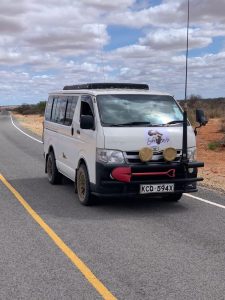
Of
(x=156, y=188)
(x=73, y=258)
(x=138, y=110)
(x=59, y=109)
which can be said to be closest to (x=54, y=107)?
(x=59, y=109)

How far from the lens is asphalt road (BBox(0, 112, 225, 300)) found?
16.5ft

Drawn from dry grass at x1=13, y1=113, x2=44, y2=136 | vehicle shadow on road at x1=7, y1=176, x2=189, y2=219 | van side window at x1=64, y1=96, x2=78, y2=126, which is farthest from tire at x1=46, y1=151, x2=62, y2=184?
dry grass at x1=13, y1=113, x2=44, y2=136

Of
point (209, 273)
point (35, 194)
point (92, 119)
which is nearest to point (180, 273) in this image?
point (209, 273)

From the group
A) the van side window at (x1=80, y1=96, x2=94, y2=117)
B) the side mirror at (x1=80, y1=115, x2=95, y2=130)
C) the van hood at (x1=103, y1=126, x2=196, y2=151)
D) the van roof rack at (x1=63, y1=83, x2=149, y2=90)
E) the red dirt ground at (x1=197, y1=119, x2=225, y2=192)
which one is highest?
the van roof rack at (x1=63, y1=83, x2=149, y2=90)

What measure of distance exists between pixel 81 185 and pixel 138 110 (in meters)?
1.71

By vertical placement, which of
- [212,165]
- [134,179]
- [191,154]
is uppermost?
[191,154]

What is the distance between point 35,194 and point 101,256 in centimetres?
464

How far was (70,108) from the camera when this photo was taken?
10.4 metres

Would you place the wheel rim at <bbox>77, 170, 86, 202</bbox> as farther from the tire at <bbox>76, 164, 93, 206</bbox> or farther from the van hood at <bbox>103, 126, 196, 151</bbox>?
the van hood at <bbox>103, 126, 196, 151</bbox>

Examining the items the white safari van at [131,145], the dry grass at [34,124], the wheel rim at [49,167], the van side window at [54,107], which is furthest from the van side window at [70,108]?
the dry grass at [34,124]

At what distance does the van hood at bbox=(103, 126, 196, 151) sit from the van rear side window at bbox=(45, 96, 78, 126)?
192cm

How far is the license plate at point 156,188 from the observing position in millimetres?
8484

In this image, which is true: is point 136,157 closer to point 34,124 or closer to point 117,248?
point 117,248

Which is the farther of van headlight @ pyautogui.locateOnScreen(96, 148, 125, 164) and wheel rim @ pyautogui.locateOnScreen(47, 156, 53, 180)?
wheel rim @ pyautogui.locateOnScreen(47, 156, 53, 180)
